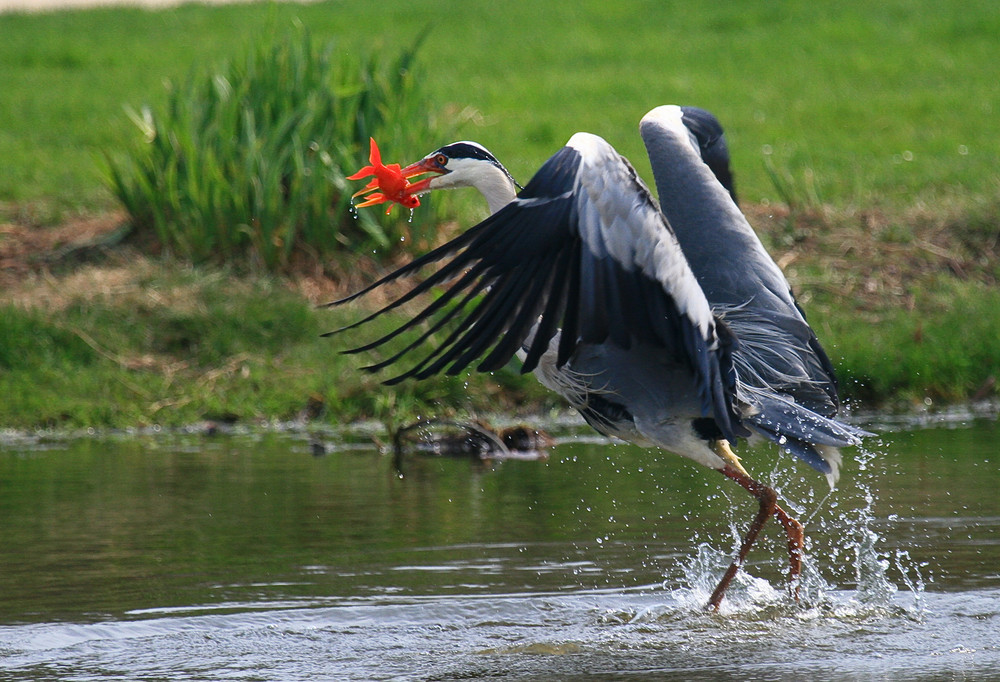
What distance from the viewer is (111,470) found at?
722 cm

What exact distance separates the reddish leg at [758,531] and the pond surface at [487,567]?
7 cm

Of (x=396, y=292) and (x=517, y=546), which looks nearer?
(x=517, y=546)

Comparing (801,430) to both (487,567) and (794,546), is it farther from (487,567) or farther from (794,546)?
(487,567)

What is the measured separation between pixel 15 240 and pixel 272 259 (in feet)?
7.35

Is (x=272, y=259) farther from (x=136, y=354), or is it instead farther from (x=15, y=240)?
(x=15, y=240)

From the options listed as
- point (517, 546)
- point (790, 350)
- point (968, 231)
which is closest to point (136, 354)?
point (517, 546)

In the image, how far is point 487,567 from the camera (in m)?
5.43

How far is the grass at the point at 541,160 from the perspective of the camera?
346 inches

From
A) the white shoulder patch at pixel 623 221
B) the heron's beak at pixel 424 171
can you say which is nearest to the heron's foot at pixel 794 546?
the white shoulder patch at pixel 623 221

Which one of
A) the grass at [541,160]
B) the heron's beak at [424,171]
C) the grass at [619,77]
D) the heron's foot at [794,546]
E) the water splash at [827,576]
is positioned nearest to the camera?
the water splash at [827,576]

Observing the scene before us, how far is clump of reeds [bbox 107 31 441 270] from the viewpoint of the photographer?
9.88 metres

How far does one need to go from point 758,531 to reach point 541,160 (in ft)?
25.1

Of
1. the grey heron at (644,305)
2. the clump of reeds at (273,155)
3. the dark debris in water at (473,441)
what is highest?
the clump of reeds at (273,155)

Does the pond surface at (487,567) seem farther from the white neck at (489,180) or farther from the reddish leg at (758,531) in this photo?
the white neck at (489,180)
